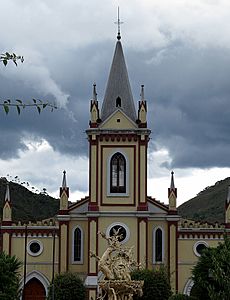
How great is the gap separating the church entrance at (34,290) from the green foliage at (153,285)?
9558mm

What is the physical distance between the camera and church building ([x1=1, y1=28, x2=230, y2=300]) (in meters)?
62.7

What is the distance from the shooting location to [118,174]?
63219 mm

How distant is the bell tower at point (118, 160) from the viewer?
62.8 m

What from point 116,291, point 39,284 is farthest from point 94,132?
point 116,291

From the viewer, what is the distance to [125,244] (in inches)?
2445

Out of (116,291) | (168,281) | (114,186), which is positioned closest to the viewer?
(116,291)

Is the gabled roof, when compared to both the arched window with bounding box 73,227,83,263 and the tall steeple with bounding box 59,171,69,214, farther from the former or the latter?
the arched window with bounding box 73,227,83,263

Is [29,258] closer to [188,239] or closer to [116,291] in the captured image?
[188,239]

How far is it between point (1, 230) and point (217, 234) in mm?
17048

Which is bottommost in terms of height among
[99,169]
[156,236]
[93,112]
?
[156,236]

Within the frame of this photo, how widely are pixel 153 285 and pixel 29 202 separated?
227 feet

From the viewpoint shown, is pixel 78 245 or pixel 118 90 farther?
pixel 118 90

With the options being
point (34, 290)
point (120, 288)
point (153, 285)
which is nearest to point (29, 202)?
point (34, 290)

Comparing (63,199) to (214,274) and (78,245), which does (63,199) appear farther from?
(214,274)
